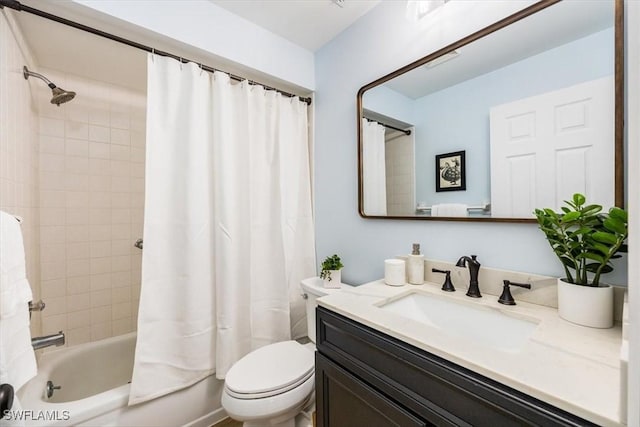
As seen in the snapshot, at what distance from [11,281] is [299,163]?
58.6 inches

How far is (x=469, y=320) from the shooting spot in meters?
1.01

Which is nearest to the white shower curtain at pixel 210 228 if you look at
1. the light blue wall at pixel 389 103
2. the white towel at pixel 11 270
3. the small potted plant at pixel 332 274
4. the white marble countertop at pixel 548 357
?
the small potted plant at pixel 332 274

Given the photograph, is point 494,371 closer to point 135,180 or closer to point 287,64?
point 287,64

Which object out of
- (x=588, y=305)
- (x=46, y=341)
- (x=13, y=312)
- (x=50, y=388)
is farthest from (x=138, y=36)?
(x=588, y=305)

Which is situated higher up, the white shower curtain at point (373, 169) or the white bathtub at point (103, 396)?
the white shower curtain at point (373, 169)

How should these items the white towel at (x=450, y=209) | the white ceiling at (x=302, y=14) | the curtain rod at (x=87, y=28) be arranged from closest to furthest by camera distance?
the curtain rod at (x=87, y=28) < the white towel at (x=450, y=209) < the white ceiling at (x=302, y=14)

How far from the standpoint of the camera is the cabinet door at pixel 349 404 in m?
0.76

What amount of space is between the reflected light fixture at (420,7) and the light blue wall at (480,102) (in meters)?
0.37

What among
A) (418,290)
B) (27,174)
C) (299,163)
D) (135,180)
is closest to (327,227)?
(299,163)

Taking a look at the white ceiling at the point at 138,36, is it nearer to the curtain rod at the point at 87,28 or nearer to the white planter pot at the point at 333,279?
the curtain rod at the point at 87,28

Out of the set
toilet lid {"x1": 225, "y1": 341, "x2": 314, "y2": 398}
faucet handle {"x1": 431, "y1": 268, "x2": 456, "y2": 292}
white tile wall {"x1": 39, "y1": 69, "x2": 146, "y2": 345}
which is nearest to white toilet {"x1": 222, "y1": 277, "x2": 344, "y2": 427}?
toilet lid {"x1": 225, "y1": 341, "x2": 314, "y2": 398}

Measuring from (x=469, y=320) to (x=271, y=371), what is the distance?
0.91 meters

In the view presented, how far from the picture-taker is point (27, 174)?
1526mm

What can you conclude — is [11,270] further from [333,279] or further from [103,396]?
[333,279]
